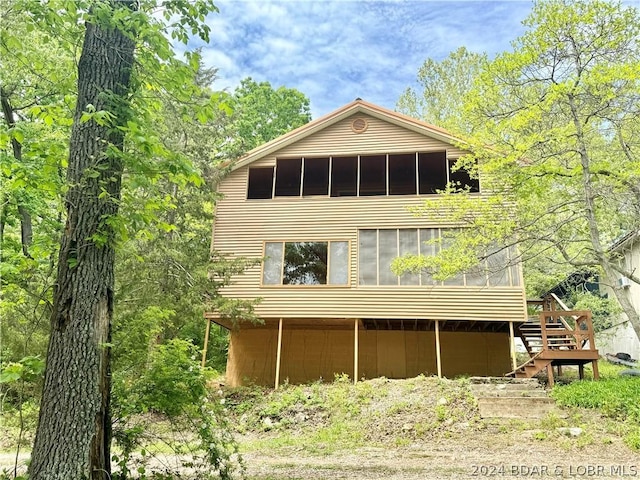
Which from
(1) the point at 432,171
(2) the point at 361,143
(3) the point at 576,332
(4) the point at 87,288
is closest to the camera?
(4) the point at 87,288

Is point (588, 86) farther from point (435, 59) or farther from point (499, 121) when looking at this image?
point (435, 59)

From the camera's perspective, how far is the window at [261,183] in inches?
599

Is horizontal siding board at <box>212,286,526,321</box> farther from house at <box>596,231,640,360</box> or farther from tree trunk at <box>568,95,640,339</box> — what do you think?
house at <box>596,231,640,360</box>

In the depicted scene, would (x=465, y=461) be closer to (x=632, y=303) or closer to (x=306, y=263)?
(x=306, y=263)

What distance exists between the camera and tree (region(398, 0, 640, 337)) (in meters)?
8.87

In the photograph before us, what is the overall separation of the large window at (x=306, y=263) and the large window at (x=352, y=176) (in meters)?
1.87

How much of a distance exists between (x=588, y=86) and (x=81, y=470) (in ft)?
Result: 34.4

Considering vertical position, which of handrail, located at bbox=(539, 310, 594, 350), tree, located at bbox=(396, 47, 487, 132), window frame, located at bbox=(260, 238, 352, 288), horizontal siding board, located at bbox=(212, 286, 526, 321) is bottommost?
handrail, located at bbox=(539, 310, 594, 350)

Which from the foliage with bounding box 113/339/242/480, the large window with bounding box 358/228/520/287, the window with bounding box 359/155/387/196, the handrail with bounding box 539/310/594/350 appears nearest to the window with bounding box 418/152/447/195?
the window with bounding box 359/155/387/196

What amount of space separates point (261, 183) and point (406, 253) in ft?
18.4

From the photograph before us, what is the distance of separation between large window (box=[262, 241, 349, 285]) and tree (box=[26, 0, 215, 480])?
910 cm

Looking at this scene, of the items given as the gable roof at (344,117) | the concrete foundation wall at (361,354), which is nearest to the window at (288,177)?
the gable roof at (344,117)

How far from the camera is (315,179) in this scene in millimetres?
15250

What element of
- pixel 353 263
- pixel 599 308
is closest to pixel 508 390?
pixel 353 263
